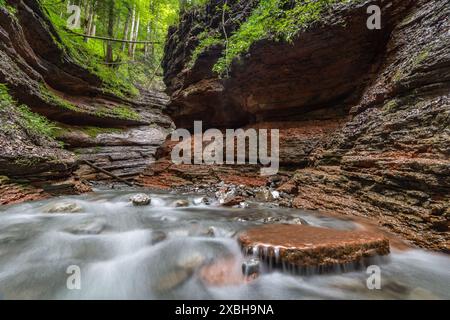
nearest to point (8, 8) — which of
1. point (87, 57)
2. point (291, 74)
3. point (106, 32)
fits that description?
point (87, 57)

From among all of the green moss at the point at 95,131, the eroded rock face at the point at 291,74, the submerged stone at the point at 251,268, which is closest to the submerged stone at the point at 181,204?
the submerged stone at the point at 251,268

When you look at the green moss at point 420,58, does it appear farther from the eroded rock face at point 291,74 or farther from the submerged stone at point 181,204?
the submerged stone at point 181,204

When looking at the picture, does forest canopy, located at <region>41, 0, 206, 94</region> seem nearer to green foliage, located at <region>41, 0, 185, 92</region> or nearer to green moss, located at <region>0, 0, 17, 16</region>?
green foliage, located at <region>41, 0, 185, 92</region>

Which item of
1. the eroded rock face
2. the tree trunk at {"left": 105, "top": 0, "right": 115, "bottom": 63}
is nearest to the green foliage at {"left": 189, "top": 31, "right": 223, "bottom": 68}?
the eroded rock face

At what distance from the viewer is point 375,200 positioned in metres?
3.79

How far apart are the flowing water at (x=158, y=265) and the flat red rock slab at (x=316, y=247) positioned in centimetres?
14

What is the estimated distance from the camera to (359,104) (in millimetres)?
5406

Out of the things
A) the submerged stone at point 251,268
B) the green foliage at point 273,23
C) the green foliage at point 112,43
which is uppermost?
the green foliage at point 112,43

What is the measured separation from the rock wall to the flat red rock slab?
96 centimetres

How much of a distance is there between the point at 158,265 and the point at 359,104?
532 centimetres

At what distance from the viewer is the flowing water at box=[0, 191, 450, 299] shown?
2.17m

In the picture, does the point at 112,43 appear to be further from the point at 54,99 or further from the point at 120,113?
the point at 54,99

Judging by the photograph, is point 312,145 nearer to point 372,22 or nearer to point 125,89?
point 372,22

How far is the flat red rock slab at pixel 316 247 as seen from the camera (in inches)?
93.7
